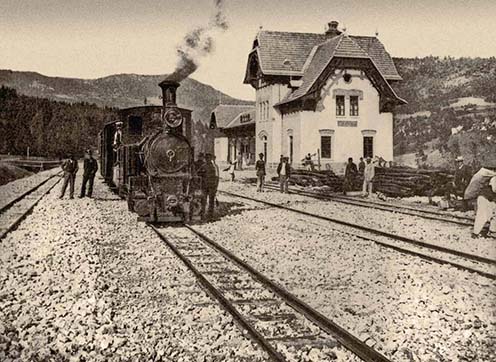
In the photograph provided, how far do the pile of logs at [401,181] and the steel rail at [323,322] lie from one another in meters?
10.9

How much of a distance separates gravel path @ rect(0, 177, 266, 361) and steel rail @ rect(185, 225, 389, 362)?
71 centimetres

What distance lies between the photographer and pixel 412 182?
1719 cm

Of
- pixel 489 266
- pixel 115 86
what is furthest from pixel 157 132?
pixel 489 266

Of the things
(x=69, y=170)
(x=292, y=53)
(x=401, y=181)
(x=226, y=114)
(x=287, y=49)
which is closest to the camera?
(x=69, y=170)

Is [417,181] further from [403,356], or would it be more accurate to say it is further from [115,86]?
[403,356]

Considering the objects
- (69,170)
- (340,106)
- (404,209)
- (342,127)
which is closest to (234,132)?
(340,106)

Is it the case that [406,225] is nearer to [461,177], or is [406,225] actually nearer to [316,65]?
[461,177]

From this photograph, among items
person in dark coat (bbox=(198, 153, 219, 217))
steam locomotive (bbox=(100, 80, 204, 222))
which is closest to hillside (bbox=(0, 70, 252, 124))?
steam locomotive (bbox=(100, 80, 204, 222))

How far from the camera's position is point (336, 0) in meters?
5.26

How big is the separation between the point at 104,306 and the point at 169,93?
19.7 ft

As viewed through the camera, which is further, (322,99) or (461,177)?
(322,99)

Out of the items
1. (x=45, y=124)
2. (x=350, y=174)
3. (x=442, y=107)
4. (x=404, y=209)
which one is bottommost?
(x=404, y=209)

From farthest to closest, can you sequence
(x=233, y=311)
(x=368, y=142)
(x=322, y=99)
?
(x=368, y=142), (x=322, y=99), (x=233, y=311)

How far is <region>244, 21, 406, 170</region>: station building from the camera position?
25234 millimetres
